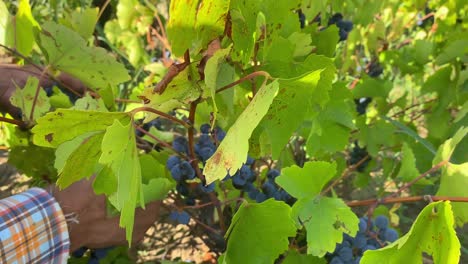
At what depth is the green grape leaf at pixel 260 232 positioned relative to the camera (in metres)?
0.73

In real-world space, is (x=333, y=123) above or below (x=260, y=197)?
above

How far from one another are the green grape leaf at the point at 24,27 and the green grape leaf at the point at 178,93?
1.59 ft

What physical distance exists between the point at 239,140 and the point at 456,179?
1.32 ft

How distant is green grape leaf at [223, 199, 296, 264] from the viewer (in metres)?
0.73

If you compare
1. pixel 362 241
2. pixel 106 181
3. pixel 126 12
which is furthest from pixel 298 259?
pixel 126 12

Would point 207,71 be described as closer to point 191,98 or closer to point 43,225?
point 191,98

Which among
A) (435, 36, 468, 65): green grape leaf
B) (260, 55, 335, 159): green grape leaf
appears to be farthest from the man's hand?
(435, 36, 468, 65): green grape leaf

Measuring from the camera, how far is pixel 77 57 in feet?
2.94

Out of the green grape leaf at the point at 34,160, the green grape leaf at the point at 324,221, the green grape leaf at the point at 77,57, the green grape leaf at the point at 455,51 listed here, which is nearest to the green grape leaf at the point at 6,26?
the green grape leaf at the point at 77,57

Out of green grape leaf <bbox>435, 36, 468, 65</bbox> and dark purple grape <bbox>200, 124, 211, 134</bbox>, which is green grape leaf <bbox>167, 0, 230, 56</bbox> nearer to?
dark purple grape <bbox>200, 124, 211, 134</bbox>

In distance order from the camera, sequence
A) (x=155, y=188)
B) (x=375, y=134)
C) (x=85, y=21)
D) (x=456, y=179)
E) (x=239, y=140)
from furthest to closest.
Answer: (x=375, y=134)
(x=85, y=21)
(x=155, y=188)
(x=456, y=179)
(x=239, y=140)

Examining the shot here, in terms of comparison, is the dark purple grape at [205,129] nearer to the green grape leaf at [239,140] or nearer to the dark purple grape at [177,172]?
the dark purple grape at [177,172]

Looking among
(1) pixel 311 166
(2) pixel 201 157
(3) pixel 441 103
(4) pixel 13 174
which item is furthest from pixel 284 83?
(4) pixel 13 174

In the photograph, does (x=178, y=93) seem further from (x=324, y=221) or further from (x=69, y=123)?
(x=324, y=221)
